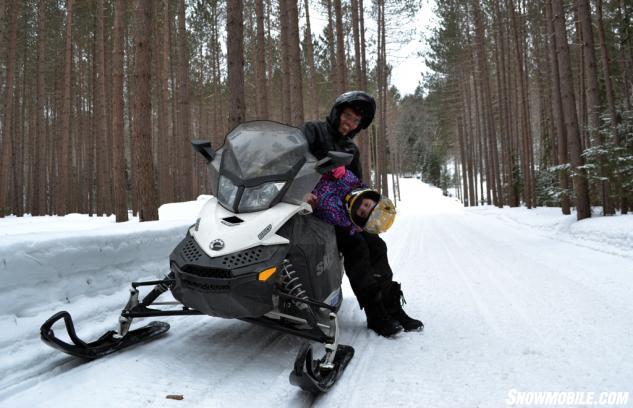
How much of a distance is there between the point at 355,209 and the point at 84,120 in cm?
3177

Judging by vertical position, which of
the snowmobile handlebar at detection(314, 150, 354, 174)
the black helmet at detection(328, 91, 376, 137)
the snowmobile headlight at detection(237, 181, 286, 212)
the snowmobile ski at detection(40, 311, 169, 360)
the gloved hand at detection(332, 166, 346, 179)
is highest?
the black helmet at detection(328, 91, 376, 137)

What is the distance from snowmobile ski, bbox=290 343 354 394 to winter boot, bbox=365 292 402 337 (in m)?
0.72

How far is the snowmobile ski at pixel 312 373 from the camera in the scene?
1.86 metres

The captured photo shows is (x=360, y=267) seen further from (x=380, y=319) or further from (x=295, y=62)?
(x=295, y=62)

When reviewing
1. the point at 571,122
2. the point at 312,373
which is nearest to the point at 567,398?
the point at 312,373

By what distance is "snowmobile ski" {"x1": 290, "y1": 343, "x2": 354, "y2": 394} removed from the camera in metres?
1.86

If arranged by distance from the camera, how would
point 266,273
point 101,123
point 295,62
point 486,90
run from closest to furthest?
point 266,273
point 295,62
point 101,123
point 486,90

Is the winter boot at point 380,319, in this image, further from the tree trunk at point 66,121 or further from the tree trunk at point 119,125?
the tree trunk at point 66,121

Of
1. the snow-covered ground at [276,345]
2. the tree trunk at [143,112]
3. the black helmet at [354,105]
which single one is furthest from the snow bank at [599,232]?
the tree trunk at [143,112]

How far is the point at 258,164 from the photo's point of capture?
2490 mm

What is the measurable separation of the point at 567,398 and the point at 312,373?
1.27 m

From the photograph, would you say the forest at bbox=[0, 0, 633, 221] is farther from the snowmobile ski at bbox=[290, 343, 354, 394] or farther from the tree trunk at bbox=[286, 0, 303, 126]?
the snowmobile ski at bbox=[290, 343, 354, 394]

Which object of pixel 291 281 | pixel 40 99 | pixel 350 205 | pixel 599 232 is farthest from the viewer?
pixel 40 99

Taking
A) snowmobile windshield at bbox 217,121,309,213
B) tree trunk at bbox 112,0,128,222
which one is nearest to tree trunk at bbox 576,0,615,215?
snowmobile windshield at bbox 217,121,309,213
